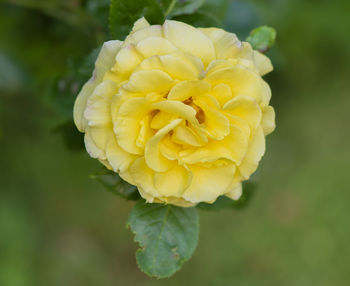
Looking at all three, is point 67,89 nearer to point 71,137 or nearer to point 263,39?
point 71,137

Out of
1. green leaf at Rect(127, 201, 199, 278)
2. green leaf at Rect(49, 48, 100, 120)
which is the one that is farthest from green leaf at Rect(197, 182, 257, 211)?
green leaf at Rect(49, 48, 100, 120)

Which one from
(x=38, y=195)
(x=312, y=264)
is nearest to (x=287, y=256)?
(x=312, y=264)

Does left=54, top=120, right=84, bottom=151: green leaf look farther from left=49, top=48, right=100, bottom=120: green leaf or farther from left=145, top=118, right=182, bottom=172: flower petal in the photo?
left=145, top=118, right=182, bottom=172: flower petal

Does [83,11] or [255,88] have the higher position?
[255,88]

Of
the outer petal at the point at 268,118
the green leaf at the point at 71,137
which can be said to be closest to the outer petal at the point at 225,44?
the outer petal at the point at 268,118

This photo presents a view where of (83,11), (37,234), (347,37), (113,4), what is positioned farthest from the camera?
(347,37)

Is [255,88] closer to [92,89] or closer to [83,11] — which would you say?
[92,89]

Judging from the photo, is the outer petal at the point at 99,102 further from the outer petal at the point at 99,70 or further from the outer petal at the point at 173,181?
the outer petal at the point at 173,181

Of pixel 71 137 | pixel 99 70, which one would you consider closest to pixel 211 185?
pixel 99 70
